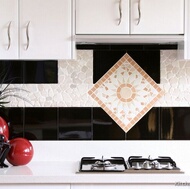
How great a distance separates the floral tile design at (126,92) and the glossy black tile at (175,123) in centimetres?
13

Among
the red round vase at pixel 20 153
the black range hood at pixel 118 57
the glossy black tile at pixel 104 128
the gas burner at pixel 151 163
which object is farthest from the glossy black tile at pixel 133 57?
the red round vase at pixel 20 153

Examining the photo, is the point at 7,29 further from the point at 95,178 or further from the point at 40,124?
the point at 95,178

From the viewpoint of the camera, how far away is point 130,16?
2.78 m

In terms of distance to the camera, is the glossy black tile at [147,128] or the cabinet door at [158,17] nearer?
the cabinet door at [158,17]

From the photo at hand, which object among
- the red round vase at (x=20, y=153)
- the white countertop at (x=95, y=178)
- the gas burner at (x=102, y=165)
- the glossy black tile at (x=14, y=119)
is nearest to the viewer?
the white countertop at (x=95, y=178)

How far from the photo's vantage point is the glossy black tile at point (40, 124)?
309 cm

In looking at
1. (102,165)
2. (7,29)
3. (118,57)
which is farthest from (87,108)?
(7,29)

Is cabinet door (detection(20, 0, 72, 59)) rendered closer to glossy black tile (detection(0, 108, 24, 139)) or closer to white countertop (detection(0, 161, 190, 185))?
glossy black tile (detection(0, 108, 24, 139))

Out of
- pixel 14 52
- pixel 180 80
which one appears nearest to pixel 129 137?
pixel 180 80

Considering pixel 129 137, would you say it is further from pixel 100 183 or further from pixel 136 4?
pixel 136 4

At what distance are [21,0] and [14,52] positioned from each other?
1.07ft

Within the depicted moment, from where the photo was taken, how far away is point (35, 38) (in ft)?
9.14

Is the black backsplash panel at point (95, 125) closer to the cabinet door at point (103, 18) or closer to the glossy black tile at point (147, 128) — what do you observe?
the glossy black tile at point (147, 128)

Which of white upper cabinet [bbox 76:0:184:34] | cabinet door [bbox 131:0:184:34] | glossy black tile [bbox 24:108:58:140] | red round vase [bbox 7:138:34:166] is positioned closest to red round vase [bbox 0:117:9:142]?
red round vase [bbox 7:138:34:166]
